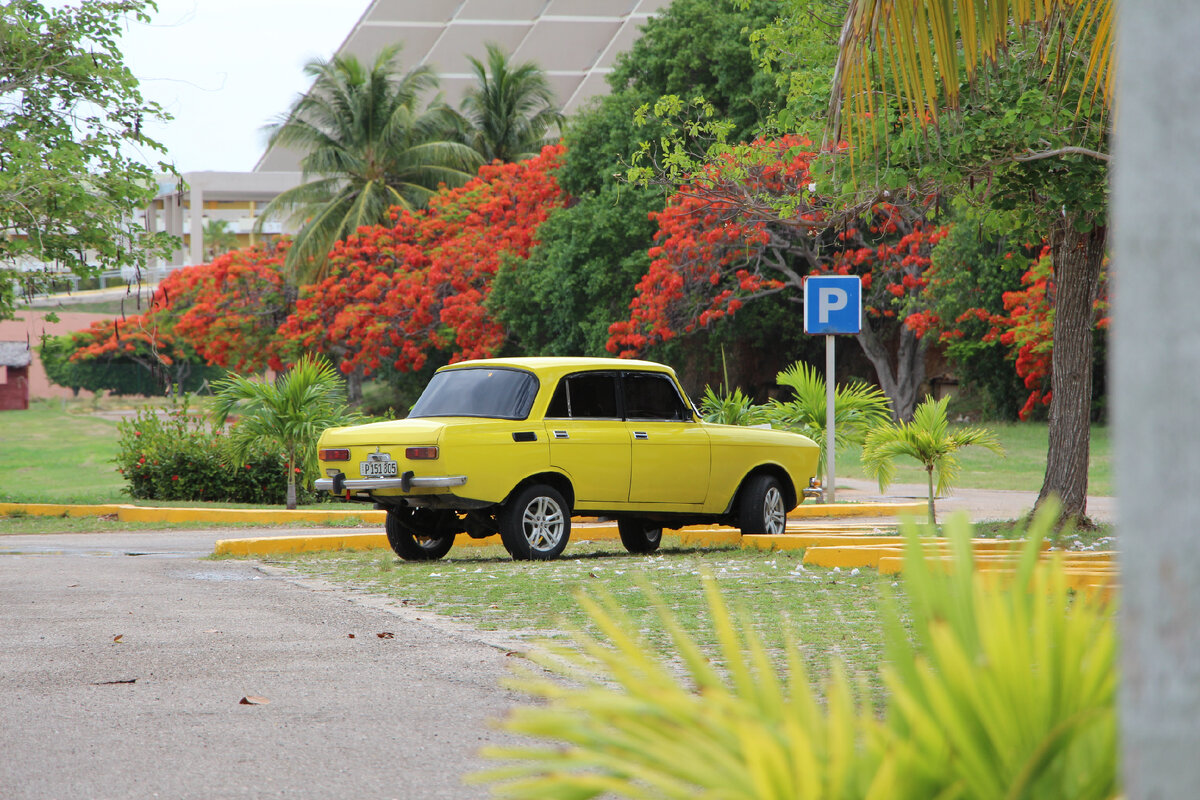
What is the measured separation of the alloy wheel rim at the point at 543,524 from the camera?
11.3 meters

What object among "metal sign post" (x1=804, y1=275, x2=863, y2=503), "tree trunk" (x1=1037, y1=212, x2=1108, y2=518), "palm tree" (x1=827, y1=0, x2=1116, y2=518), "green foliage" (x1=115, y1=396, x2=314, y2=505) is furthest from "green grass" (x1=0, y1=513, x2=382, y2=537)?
"palm tree" (x1=827, y1=0, x2=1116, y2=518)

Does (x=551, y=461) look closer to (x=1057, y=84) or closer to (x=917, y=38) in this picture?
(x=1057, y=84)

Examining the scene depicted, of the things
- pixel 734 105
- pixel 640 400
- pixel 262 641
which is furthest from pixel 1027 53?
pixel 734 105

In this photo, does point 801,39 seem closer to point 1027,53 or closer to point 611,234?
point 1027,53

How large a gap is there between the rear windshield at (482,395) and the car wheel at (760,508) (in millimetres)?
2439

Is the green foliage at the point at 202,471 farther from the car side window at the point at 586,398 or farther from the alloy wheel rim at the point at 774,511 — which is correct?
the alloy wheel rim at the point at 774,511

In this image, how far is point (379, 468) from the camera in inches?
426

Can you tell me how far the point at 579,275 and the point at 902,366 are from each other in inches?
337

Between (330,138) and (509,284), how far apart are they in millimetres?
9912

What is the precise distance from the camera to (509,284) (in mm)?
39094

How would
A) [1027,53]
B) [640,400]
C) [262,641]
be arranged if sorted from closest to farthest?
[262,641], [1027,53], [640,400]

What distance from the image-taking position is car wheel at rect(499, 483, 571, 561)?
11117 mm

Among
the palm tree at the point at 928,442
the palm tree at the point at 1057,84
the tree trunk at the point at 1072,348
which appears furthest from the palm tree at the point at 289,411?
the tree trunk at the point at 1072,348

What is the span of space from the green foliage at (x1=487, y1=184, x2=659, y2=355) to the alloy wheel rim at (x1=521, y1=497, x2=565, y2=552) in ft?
73.9
